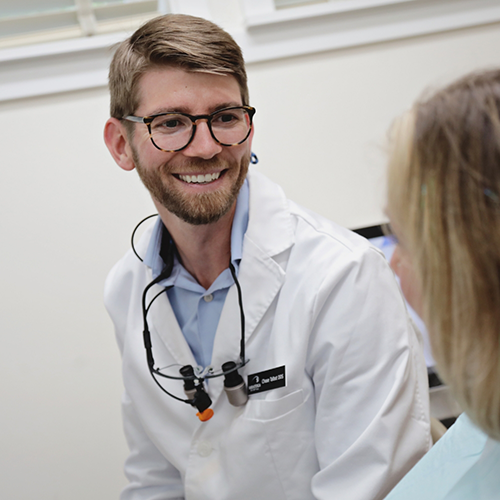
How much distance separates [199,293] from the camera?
3.76ft

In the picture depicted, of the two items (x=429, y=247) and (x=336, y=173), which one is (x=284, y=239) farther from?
(x=336, y=173)

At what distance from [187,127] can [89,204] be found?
66 cm

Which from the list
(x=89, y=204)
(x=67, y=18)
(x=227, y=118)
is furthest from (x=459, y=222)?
(x=67, y=18)

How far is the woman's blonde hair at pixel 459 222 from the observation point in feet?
1.65

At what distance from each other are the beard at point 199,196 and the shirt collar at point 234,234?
6cm

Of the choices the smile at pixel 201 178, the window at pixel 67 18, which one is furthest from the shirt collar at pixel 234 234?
the window at pixel 67 18

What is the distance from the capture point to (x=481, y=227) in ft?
1.66

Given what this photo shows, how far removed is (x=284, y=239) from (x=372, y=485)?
48 centimetres

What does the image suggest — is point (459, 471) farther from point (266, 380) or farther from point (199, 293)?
point (199, 293)

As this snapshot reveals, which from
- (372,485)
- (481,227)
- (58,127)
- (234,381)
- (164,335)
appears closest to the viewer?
(481,227)

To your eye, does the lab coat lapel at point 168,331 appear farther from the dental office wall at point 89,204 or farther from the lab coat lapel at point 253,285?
the dental office wall at point 89,204

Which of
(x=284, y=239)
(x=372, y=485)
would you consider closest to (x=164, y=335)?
(x=284, y=239)

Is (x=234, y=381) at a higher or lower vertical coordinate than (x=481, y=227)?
lower

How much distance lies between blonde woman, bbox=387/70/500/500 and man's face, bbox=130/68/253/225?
0.51m
